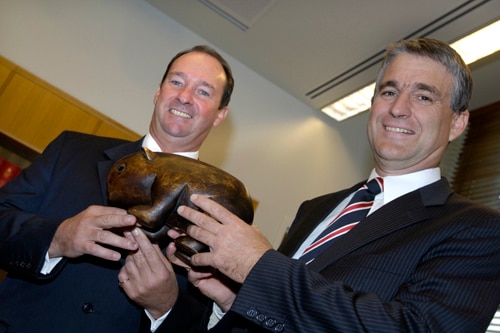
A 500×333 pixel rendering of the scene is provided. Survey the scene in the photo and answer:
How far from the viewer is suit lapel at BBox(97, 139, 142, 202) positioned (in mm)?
1526

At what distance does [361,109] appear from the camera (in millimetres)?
4863

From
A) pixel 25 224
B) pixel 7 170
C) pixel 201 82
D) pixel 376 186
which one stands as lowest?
pixel 7 170

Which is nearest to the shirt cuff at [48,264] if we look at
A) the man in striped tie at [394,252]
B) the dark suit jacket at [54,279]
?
the dark suit jacket at [54,279]

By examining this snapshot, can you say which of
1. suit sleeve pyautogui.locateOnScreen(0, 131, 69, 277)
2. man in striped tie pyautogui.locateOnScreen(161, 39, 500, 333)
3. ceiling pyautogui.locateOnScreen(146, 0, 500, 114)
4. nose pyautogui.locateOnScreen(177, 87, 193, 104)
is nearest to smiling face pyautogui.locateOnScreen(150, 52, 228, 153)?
nose pyautogui.locateOnScreen(177, 87, 193, 104)

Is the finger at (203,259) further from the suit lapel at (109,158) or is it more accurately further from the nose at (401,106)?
the nose at (401,106)

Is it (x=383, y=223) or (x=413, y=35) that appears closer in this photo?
(x=383, y=223)

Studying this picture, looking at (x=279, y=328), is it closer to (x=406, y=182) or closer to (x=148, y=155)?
(x=148, y=155)

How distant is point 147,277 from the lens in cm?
125

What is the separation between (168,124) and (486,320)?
4.02ft

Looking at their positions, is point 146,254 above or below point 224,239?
below

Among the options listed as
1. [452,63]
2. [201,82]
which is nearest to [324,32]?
[201,82]

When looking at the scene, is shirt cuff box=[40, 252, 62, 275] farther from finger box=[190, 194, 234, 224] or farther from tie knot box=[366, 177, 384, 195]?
tie knot box=[366, 177, 384, 195]

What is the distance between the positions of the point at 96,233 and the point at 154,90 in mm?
3569

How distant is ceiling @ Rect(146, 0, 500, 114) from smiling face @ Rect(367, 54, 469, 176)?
75.7 inches
